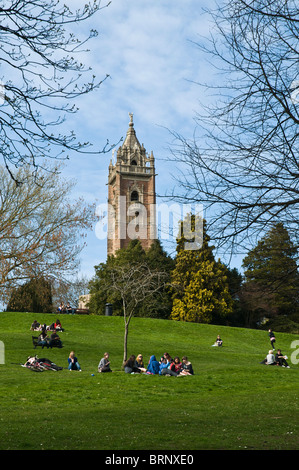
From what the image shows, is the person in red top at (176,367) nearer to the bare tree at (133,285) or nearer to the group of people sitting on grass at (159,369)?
the group of people sitting on grass at (159,369)

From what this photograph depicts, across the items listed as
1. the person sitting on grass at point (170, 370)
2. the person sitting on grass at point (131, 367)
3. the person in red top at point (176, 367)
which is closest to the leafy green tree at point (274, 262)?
the person sitting on grass at point (170, 370)

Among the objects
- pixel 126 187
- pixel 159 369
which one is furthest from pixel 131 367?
pixel 126 187

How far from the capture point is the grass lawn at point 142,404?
8680mm

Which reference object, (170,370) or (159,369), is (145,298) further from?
(170,370)

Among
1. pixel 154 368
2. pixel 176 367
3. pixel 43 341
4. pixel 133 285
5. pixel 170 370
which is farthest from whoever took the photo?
pixel 133 285

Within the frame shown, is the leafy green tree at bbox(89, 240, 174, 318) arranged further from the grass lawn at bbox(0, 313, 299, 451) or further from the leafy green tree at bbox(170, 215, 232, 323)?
the grass lawn at bbox(0, 313, 299, 451)

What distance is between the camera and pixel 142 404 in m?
14.5

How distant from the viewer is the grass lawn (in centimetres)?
868

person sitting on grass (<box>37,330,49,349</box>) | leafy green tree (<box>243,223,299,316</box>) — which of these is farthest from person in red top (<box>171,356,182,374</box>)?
leafy green tree (<box>243,223,299,316</box>)
